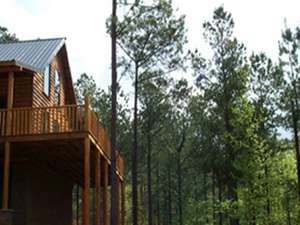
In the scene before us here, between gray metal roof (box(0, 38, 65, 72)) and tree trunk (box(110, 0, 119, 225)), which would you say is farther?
gray metal roof (box(0, 38, 65, 72))

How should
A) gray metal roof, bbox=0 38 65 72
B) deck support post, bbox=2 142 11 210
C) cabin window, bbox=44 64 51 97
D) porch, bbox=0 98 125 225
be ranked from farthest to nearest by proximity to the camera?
cabin window, bbox=44 64 51 97, gray metal roof, bbox=0 38 65 72, porch, bbox=0 98 125 225, deck support post, bbox=2 142 11 210

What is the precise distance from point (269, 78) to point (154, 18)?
8907 mm

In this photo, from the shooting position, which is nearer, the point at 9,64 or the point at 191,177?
the point at 9,64

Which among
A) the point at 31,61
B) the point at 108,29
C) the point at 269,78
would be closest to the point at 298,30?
the point at 269,78

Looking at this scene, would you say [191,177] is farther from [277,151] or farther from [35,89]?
[35,89]

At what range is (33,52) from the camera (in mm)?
23672

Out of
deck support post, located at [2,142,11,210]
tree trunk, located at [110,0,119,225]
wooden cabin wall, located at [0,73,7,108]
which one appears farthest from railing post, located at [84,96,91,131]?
wooden cabin wall, located at [0,73,7,108]

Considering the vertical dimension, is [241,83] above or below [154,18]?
below

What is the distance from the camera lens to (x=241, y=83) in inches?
1251

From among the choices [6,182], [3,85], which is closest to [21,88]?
[3,85]

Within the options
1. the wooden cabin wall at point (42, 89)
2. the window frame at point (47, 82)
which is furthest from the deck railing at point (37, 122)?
the window frame at point (47, 82)

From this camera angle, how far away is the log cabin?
698 inches

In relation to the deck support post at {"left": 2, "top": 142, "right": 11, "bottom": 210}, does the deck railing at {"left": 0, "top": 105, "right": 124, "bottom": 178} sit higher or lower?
higher

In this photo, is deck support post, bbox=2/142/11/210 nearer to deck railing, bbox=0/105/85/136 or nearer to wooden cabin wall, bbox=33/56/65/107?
deck railing, bbox=0/105/85/136
